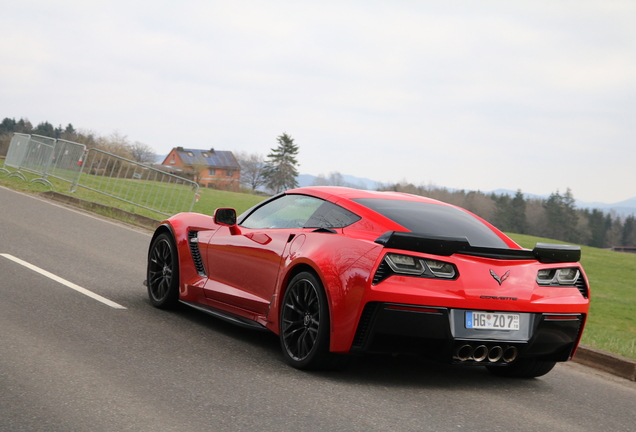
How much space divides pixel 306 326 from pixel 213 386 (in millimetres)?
848

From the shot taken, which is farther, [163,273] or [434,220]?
[163,273]

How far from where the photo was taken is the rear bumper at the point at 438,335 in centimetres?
457

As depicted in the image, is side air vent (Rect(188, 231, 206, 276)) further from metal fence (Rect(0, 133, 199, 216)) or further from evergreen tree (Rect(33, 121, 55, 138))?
evergreen tree (Rect(33, 121, 55, 138))

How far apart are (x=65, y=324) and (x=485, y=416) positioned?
11.6ft

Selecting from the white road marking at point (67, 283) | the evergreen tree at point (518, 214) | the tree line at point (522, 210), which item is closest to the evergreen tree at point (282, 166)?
the tree line at point (522, 210)

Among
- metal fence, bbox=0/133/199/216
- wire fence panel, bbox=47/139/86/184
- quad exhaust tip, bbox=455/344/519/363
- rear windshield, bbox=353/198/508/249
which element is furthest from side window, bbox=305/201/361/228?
wire fence panel, bbox=47/139/86/184

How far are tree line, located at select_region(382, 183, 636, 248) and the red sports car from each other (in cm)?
11346

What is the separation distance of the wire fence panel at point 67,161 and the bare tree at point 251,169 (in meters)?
135

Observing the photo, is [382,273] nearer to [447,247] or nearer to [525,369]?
[447,247]

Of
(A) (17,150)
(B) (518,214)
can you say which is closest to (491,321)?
(A) (17,150)

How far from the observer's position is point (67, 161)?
20.6m

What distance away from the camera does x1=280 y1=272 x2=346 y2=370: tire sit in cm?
489

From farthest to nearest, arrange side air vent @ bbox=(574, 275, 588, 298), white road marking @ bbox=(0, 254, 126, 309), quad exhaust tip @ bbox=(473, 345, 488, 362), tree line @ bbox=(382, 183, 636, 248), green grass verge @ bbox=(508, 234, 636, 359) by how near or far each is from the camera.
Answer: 1. tree line @ bbox=(382, 183, 636, 248)
2. green grass verge @ bbox=(508, 234, 636, 359)
3. white road marking @ bbox=(0, 254, 126, 309)
4. side air vent @ bbox=(574, 275, 588, 298)
5. quad exhaust tip @ bbox=(473, 345, 488, 362)

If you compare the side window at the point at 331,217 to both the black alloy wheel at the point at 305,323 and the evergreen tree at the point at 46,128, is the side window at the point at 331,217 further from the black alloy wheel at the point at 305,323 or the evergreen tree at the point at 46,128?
the evergreen tree at the point at 46,128
